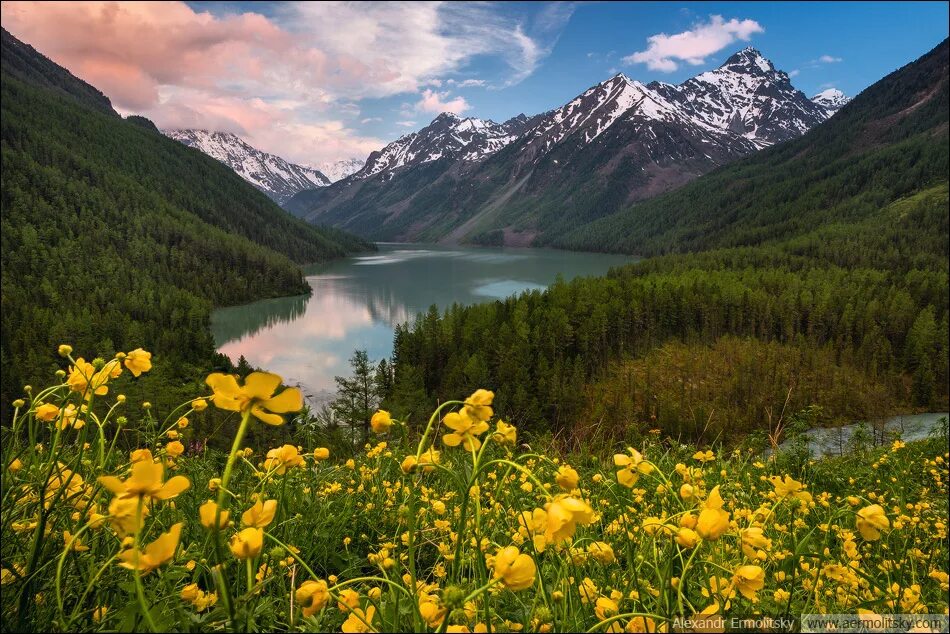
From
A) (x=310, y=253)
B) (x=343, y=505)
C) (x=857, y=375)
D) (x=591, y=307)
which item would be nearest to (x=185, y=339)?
(x=591, y=307)

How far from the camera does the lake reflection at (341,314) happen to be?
1674 inches

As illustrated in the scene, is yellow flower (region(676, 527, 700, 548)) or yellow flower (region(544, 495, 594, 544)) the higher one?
yellow flower (region(544, 495, 594, 544))

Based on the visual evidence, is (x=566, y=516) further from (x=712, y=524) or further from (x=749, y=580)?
(x=749, y=580)

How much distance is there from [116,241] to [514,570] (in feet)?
372

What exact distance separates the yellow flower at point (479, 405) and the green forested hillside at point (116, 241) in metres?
36.1

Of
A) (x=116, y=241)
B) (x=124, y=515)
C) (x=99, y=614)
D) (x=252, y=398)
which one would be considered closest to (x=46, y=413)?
(x=99, y=614)

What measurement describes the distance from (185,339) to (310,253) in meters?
110

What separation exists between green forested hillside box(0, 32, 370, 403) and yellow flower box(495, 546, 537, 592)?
119 ft

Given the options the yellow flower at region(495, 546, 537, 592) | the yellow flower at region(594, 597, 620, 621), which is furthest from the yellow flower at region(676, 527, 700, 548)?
the yellow flower at region(495, 546, 537, 592)

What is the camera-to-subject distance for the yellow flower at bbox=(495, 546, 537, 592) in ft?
3.55

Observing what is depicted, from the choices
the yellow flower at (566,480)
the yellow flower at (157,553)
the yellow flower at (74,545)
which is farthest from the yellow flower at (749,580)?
the yellow flower at (74,545)

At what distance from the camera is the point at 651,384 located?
32969 mm

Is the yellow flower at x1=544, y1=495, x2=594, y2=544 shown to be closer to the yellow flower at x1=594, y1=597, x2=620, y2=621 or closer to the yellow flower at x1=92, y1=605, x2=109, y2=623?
the yellow flower at x1=594, y1=597, x2=620, y2=621

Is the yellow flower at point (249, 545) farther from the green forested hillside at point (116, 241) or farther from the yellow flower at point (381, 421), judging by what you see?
the green forested hillside at point (116, 241)
